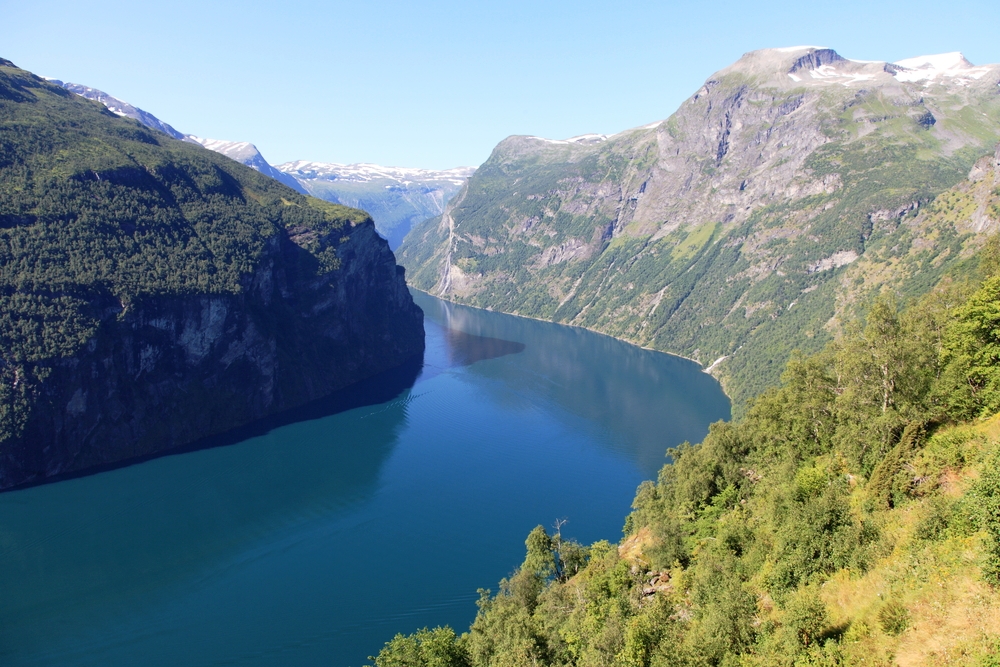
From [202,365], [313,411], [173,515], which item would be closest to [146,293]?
[202,365]

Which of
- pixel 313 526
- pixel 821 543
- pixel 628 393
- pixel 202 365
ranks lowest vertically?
pixel 628 393

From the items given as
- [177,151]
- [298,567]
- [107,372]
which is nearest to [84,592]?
[298,567]

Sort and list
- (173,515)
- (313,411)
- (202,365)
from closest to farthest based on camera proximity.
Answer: (173,515) → (202,365) → (313,411)

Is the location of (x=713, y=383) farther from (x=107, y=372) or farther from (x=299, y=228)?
(x=107, y=372)

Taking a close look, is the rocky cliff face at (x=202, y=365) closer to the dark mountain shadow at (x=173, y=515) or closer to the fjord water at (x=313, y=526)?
the dark mountain shadow at (x=173, y=515)

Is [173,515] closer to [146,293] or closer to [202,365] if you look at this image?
[202,365]

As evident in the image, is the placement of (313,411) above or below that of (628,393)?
above

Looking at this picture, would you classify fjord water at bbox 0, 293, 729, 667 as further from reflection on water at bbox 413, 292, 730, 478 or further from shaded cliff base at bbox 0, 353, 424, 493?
shaded cliff base at bbox 0, 353, 424, 493
